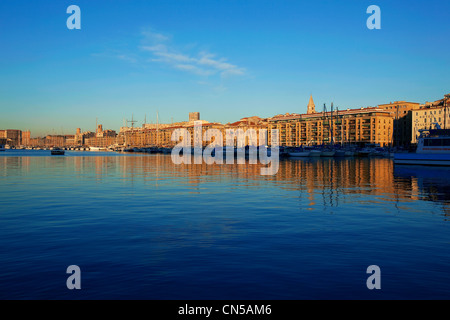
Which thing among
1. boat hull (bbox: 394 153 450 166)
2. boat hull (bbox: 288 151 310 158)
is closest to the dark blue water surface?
boat hull (bbox: 394 153 450 166)

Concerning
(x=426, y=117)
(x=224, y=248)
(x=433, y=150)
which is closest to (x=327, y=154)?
(x=433, y=150)

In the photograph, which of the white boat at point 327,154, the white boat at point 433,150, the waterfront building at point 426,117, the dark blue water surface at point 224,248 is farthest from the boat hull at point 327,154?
the dark blue water surface at point 224,248

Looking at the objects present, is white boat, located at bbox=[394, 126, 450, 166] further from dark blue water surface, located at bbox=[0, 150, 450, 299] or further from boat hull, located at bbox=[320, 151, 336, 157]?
dark blue water surface, located at bbox=[0, 150, 450, 299]

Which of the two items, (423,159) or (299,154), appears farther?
(299,154)

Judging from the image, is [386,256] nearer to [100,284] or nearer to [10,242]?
[100,284]

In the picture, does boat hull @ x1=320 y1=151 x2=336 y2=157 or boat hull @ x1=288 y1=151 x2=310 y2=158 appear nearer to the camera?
boat hull @ x1=320 y1=151 x2=336 y2=157

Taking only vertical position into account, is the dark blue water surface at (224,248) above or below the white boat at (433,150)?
below

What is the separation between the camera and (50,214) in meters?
21.1

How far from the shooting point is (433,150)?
6944 centimetres

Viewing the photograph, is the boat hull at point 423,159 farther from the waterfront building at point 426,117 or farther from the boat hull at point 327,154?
the waterfront building at point 426,117

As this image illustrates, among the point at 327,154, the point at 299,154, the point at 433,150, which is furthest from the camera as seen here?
the point at 299,154

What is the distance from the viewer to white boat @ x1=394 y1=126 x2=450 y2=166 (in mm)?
67188

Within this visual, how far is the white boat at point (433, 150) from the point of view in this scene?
67.2 meters

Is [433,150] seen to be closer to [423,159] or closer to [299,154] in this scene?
[423,159]
